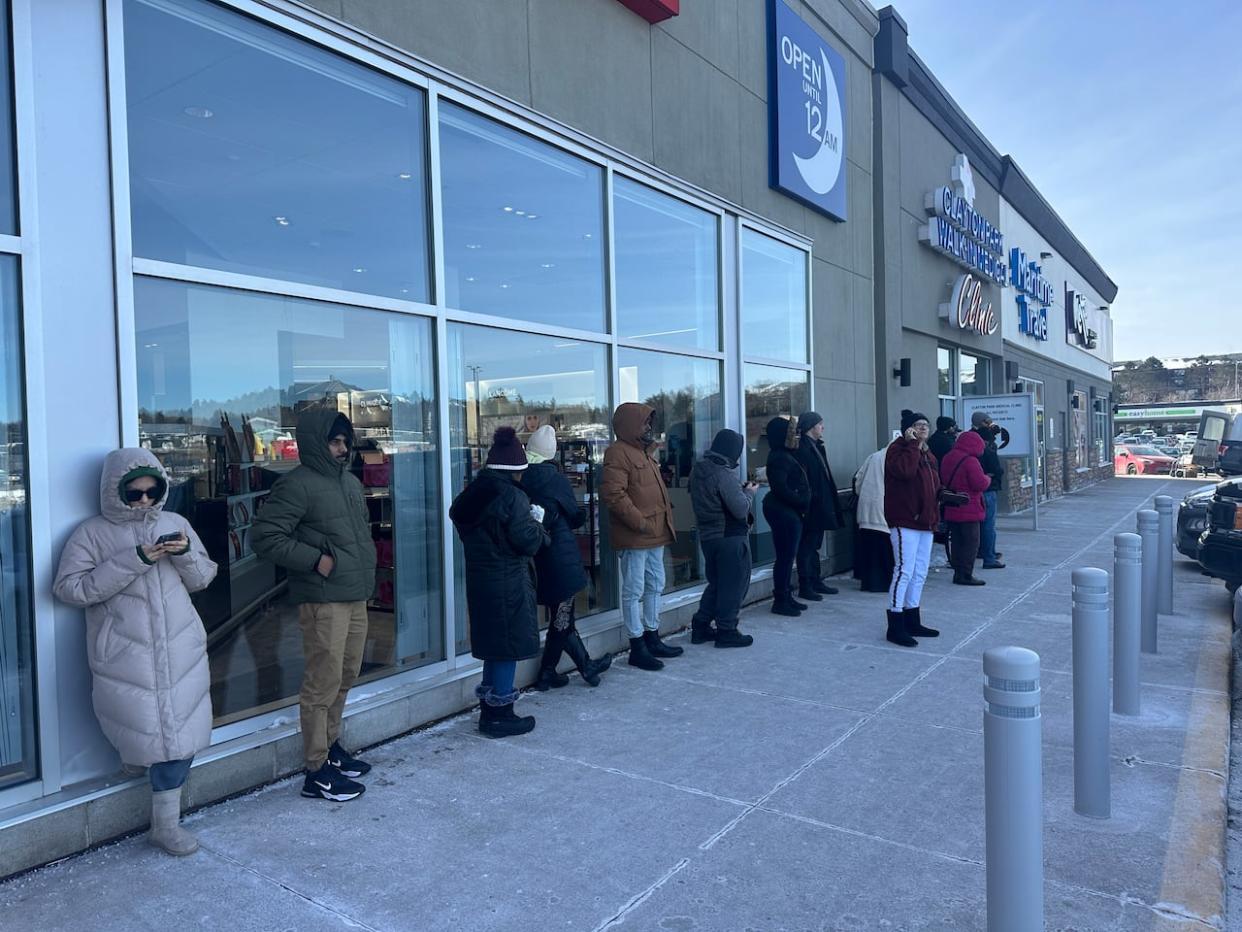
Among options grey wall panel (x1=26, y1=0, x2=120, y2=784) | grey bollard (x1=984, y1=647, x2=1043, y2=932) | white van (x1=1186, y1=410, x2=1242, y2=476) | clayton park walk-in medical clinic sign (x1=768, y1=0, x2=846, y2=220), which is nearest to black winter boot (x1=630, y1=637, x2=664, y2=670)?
grey wall panel (x1=26, y1=0, x2=120, y2=784)

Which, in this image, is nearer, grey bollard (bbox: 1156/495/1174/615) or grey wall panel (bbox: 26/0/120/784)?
grey wall panel (bbox: 26/0/120/784)

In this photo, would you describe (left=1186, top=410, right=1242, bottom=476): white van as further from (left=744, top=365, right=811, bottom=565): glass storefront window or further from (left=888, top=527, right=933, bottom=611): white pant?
(left=888, top=527, right=933, bottom=611): white pant

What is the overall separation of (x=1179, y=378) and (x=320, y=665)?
367ft

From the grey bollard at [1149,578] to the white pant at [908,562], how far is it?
152 cm

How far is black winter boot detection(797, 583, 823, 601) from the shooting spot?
846 cm

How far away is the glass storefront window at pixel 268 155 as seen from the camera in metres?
3.98

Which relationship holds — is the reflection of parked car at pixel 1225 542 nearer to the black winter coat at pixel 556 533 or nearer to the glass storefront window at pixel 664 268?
the glass storefront window at pixel 664 268

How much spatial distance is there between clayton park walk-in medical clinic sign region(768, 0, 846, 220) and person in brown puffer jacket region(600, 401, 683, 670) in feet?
13.5

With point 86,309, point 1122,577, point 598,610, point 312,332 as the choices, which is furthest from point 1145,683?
point 86,309

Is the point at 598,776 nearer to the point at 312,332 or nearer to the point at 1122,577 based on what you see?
the point at 312,332

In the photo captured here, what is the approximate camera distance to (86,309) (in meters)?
3.57

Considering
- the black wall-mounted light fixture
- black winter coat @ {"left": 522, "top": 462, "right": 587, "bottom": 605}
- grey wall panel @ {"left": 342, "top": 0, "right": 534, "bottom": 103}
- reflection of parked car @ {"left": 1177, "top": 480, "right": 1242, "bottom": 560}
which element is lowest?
reflection of parked car @ {"left": 1177, "top": 480, "right": 1242, "bottom": 560}

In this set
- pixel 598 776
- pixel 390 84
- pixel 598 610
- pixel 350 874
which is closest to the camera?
pixel 350 874

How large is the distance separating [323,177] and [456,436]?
1663 mm
